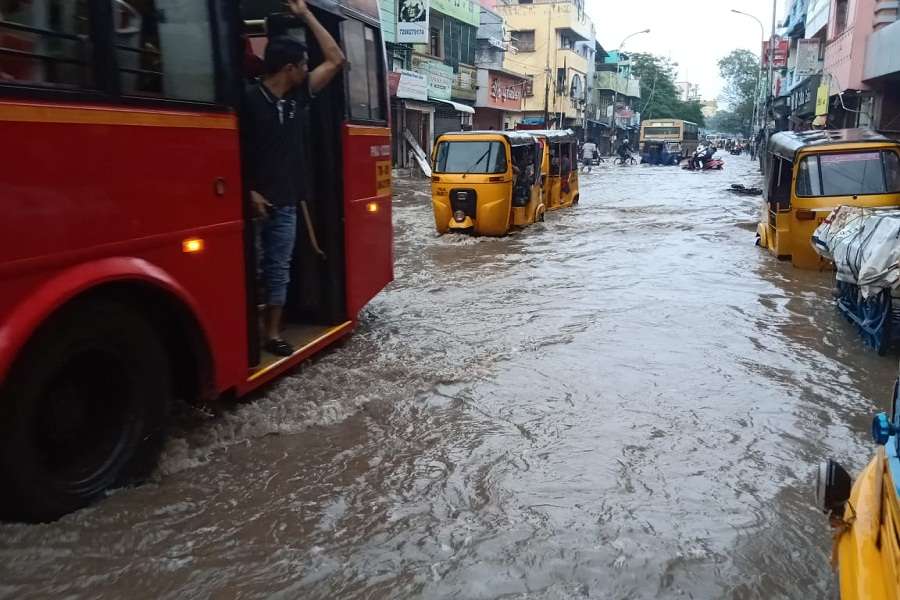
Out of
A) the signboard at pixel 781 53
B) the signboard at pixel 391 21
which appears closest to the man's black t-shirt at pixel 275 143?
the signboard at pixel 391 21

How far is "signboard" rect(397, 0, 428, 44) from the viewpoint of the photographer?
25.1m

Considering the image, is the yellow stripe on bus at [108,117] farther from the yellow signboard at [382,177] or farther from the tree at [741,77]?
the tree at [741,77]

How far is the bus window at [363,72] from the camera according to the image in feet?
18.6

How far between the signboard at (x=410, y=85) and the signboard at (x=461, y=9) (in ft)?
14.4

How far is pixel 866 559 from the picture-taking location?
6.91 ft

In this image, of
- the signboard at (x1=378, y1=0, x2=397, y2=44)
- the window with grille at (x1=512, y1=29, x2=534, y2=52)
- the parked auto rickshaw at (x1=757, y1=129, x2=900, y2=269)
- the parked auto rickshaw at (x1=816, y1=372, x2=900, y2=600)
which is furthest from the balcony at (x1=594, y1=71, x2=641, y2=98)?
the parked auto rickshaw at (x1=816, y1=372, x2=900, y2=600)

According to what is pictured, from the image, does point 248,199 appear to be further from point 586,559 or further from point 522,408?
point 586,559

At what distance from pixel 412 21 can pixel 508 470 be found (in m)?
23.5

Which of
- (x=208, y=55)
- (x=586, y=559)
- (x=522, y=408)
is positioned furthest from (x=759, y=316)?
(x=208, y=55)

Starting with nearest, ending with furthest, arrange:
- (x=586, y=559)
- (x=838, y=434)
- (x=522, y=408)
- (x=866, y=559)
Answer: (x=866, y=559), (x=586, y=559), (x=838, y=434), (x=522, y=408)

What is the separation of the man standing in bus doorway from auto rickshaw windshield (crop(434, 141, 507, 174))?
8.82 meters

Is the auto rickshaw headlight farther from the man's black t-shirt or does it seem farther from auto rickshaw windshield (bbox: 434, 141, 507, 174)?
auto rickshaw windshield (bbox: 434, 141, 507, 174)

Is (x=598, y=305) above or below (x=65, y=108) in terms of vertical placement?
below

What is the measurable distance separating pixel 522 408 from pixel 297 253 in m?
2.11
